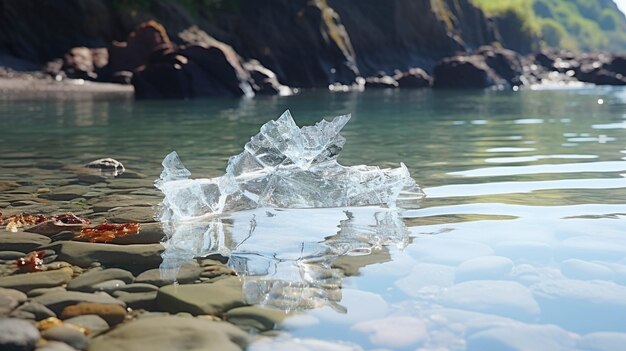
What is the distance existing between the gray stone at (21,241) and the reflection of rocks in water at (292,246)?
0.66 metres

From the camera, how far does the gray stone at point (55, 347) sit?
221 cm

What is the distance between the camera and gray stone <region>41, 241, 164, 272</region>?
3.26 meters

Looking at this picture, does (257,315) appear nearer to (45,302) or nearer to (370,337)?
(370,337)

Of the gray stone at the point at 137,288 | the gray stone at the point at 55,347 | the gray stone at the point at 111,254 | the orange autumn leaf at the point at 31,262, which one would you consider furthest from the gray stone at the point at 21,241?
the gray stone at the point at 55,347

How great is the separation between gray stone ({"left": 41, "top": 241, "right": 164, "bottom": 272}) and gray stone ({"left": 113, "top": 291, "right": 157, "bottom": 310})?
370mm

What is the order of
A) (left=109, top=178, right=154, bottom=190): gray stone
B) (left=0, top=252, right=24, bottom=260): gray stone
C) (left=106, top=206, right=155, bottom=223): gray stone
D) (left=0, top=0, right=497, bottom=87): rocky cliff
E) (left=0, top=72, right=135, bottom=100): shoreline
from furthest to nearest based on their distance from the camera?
(left=0, top=0, right=497, bottom=87): rocky cliff → (left=0, top=72, right=135, bottom=100): shoreline → (left=109, top=178, right=154, bottom=190): gray stone → (left=106, top=206, right=155, bottom=223): gray stone → (left=0, top=252, right=24, bottom=260): gray stone

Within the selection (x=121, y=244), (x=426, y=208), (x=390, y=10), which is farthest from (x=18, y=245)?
(x=390, y=10)

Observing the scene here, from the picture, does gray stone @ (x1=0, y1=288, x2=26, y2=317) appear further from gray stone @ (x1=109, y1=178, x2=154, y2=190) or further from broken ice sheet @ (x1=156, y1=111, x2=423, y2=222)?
gray stone @ (x1=109, y1=178, x2=154, y2=190)

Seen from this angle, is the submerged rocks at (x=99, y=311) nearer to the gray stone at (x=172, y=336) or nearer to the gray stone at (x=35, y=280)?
the gray stone at (x=172, y=336)

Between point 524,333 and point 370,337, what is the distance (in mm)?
526

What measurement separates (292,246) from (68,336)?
144cm

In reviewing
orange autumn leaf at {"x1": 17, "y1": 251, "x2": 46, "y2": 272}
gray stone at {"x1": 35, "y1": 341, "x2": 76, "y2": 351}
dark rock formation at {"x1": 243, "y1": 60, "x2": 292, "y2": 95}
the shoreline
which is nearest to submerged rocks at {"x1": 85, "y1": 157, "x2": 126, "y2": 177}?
orange autumn leaf at {"x1": 17, "y1": 251, "x2": 46, "y2": 272}

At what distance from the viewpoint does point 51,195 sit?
17.4 feet

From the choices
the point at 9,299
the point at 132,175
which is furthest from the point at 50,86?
the point at 9,299
